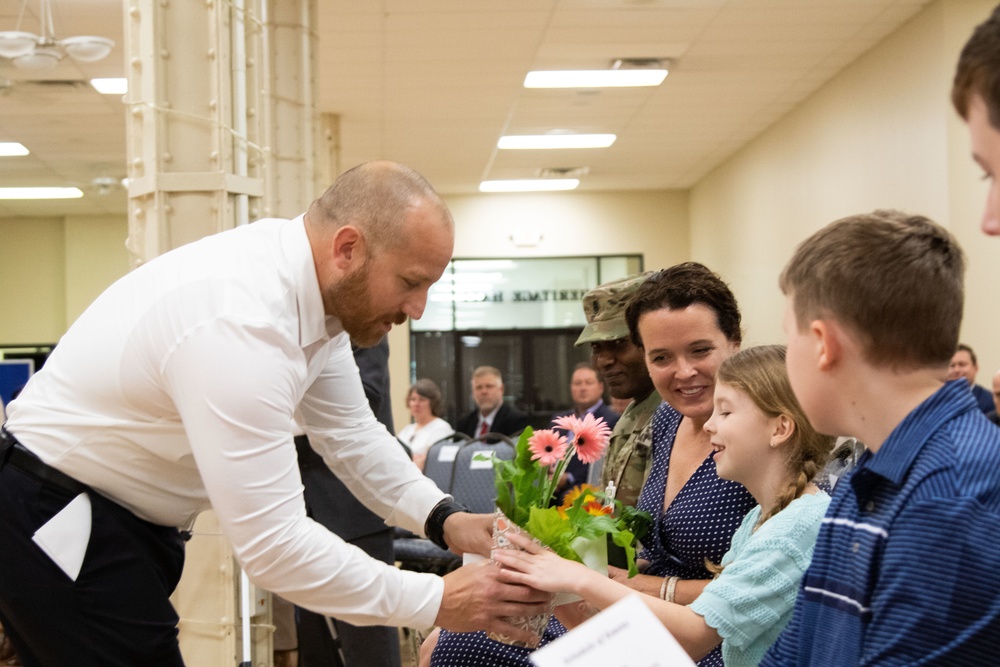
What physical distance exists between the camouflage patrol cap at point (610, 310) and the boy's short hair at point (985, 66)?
1.95 meters

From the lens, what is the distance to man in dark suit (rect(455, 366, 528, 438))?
362 inches

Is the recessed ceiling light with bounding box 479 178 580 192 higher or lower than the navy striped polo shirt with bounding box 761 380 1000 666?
higher

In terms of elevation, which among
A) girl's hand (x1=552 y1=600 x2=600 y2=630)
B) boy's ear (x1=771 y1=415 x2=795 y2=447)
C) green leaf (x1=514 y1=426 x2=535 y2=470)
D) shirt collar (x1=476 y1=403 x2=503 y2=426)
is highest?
boy's ear (x1=771 y1=415 x2=795 y2=447)

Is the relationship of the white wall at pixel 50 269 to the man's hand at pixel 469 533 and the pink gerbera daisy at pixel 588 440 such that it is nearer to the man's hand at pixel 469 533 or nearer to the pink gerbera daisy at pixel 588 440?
the man's hand at pixel 469 533

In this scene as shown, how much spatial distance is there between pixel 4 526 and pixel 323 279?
737 mm

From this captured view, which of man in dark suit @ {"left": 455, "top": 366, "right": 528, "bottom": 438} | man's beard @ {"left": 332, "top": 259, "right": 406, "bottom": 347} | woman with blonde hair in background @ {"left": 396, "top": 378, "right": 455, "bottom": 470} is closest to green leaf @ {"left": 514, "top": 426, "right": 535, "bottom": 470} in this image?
man's beard @ {"left": 332, "top": 259, "right": 406, "bottom": 347}

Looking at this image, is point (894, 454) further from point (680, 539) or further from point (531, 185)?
point (531, 185)

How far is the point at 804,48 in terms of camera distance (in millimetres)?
8391

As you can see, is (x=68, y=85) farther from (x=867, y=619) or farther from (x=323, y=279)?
(x=867, y=619)

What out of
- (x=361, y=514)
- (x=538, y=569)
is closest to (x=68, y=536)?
(x=538, y=569)

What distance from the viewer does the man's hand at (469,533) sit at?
89.4 inches

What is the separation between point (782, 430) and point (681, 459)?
0.57 metres

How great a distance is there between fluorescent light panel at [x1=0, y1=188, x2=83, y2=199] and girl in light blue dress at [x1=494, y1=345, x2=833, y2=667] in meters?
13.6

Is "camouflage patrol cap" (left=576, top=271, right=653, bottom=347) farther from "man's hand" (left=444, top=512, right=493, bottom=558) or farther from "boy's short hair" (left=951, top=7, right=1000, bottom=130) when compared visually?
"boy's short hair" (left=951, top=7, right=1000, bottom=130)
